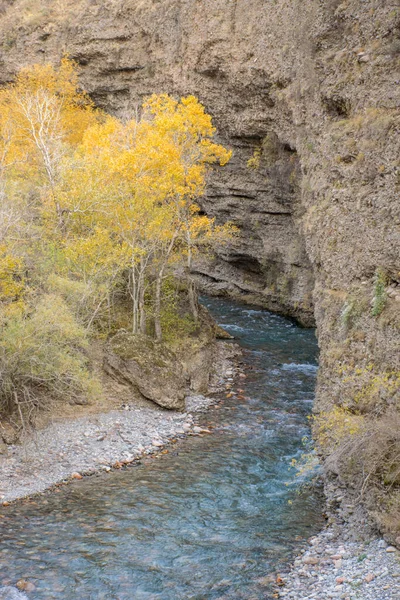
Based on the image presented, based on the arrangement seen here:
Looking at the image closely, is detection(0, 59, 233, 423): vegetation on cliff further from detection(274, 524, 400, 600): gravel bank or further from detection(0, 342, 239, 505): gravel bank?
detection(274, 524, 400, 600): gravel bank

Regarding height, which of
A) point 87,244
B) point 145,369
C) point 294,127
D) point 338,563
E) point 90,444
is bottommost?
point 90,444

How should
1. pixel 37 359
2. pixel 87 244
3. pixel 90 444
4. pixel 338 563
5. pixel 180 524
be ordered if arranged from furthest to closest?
→ pixel 87 244, pixel 90 444, pixel 37 359, pixel 180 524, pixel 338 563

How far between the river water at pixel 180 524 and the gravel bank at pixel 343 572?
1.63ft

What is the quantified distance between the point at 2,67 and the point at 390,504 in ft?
167

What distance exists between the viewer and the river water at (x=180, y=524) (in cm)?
1205

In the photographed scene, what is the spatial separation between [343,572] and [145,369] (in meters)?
12.3

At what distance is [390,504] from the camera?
41.4 ft

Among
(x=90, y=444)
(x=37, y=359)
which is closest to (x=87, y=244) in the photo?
(x=37, y=359)

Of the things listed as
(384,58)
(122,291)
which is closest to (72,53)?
(122,291)

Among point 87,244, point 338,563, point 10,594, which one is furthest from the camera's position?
point 87,244

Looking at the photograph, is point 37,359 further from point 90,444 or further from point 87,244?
point 87,244

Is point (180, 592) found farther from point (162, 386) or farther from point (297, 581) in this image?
point (162, 386)

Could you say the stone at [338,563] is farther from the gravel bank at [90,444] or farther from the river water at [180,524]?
the gravel bank at [90,444]

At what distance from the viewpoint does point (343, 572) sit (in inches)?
460
